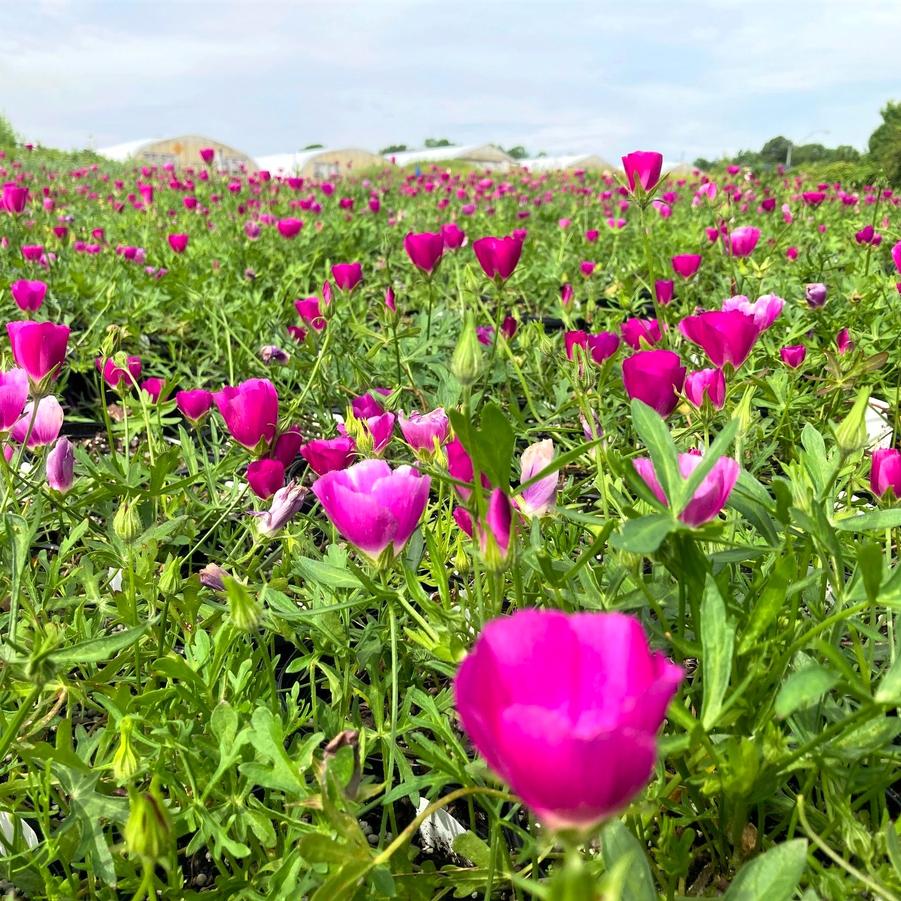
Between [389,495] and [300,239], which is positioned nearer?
[389,495]

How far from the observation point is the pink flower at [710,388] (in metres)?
0.99

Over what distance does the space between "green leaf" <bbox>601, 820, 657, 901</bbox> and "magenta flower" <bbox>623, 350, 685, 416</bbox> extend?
1.80ft

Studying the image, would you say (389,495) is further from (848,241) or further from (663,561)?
(848,241)

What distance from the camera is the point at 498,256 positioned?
4.75ft

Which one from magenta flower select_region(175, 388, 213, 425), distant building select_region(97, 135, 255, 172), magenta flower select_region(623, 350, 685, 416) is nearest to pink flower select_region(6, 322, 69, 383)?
magenta flower select_region(175, 388, 213, 425)

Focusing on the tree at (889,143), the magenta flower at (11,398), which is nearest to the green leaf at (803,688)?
the magenta flower at (11,398)

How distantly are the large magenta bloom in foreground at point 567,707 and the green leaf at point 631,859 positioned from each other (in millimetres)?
156

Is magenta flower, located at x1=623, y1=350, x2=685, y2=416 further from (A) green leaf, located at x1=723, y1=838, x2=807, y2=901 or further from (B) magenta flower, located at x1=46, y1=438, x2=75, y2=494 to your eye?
(B) magenta flower, located at x1=46, y1=438, x2=75, y2=494

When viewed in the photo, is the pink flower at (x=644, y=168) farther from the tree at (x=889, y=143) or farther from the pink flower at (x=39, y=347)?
the tree at (x=889, y=143)

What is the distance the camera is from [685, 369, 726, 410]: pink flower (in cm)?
99

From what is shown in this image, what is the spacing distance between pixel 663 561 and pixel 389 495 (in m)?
0.26

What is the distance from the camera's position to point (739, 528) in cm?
115

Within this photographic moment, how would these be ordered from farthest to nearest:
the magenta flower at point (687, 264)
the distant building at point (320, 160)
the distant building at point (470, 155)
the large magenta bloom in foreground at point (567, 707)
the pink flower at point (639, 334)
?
the distant building at point (470, 155) < the distant building at point (320, 160) < the magenta flower at point (687, 264) < the pink flower at point (639, 334) < the large magenta bloom in foreground at point (567, 707)

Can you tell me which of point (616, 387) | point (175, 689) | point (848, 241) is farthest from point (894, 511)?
point (848, 241)
